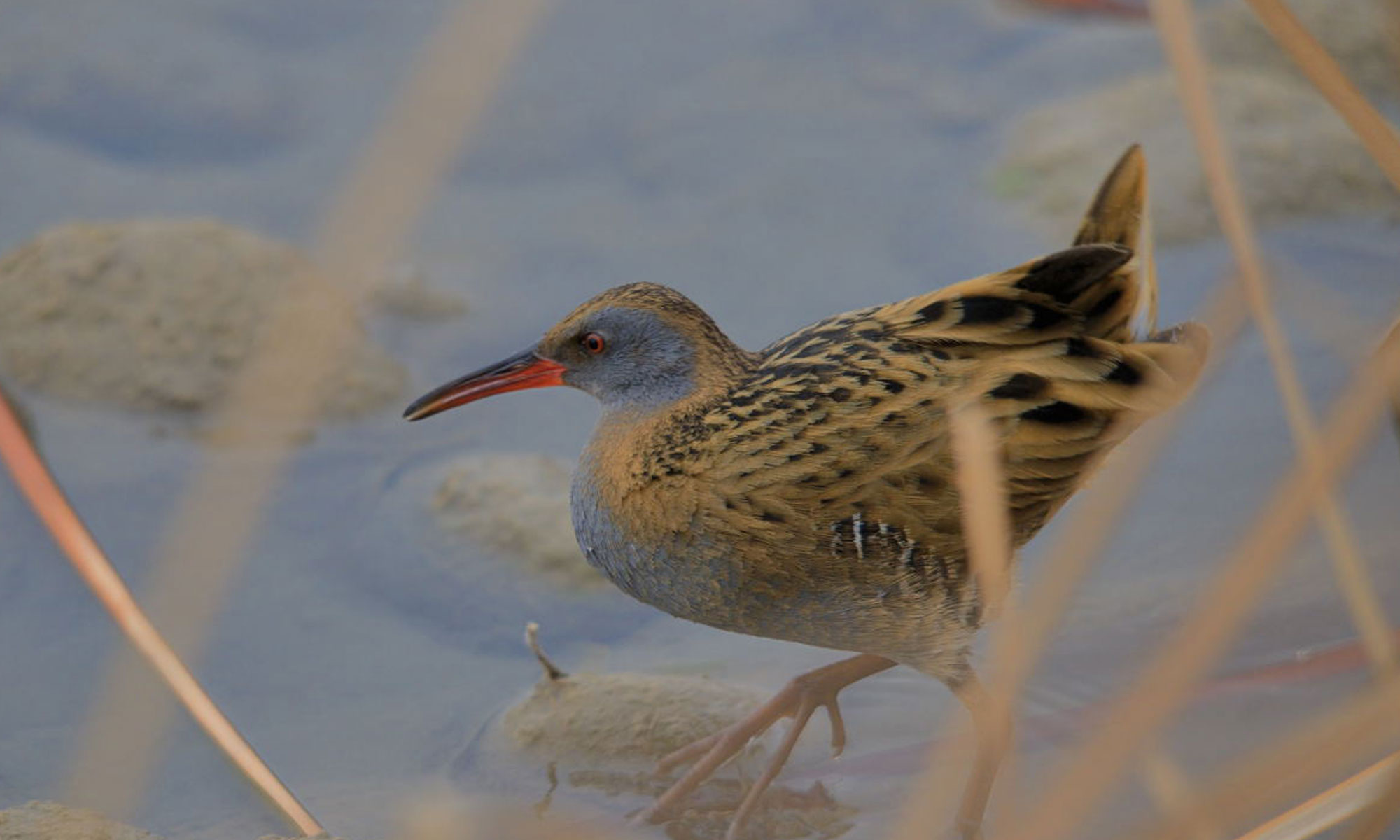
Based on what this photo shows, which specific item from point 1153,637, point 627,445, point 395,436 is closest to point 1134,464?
point 627,445

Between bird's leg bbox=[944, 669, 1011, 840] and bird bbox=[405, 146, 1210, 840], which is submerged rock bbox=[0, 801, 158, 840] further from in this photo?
bird's leg bbox=[944, 669, 1011, 840]

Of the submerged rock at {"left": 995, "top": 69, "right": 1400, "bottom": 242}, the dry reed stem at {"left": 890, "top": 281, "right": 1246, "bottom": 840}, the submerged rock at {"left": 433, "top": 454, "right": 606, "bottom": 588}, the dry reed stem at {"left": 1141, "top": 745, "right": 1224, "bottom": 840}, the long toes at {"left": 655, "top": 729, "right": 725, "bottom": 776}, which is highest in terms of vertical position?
the submerged rock at {"left": 995, "top": 69, "right": 1400, "bottom": 242}

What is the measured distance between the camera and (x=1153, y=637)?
416 centimetres

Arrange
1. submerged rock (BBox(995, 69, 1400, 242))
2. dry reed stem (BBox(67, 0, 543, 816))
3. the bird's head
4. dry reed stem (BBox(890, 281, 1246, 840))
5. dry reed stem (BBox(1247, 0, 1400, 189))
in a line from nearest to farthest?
dry reed stem (BBox(67, 0, 543, 816))
dry reed stem (BBox(890, 281, 1246, 840))
dry reed stem (BBox(1247, 0, 1400, 189))
the bird's head
submerged rock (BBox(995, 69, 1400, 242))

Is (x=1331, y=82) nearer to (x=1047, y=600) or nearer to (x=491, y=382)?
(x=1047, y=600)

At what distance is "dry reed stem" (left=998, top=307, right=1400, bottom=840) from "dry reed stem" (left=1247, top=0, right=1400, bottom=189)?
37 centimetres

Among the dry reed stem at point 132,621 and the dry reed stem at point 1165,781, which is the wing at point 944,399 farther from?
the dry reed stem at point 1165,781

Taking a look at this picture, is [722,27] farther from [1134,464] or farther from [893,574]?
[1134,464]

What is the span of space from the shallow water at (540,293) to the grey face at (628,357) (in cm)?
77

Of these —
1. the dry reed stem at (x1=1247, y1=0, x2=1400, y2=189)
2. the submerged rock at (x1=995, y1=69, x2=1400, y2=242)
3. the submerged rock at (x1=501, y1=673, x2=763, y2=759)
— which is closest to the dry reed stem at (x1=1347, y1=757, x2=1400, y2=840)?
the dry reed stem at (x1=1247, y1=0, x2=1400, y2=189)

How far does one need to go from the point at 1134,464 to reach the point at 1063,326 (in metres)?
1.23

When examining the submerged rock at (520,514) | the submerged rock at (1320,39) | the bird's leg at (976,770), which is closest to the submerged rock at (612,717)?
the submerged rock at (520,514)

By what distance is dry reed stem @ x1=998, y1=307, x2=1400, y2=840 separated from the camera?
1.81m

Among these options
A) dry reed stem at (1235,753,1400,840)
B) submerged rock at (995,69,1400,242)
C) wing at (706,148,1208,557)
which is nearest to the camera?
dry reed stem at (1235,753,1400,840)
